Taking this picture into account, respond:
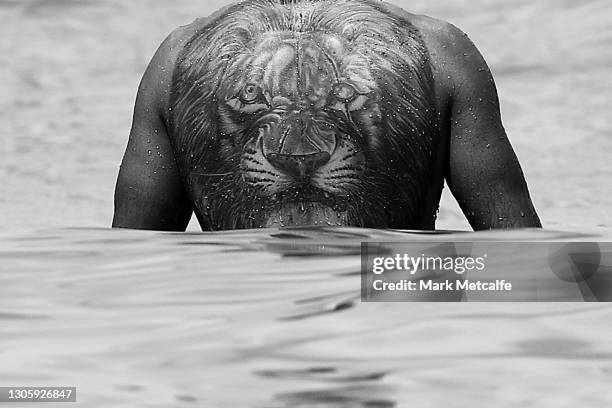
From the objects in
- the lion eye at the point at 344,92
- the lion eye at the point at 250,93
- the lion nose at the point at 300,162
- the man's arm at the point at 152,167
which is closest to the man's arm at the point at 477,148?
the lion eye at the point at 344,92

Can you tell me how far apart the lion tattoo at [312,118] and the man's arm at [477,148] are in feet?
0.25

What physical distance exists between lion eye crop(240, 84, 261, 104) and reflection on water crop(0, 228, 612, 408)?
42 centimetres

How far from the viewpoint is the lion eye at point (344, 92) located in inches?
152

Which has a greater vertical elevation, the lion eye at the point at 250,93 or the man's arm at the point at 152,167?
the lion eye at the point at 250,93

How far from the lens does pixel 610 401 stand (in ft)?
8.02

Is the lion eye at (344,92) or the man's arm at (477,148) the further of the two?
the man's arm at (477,148)

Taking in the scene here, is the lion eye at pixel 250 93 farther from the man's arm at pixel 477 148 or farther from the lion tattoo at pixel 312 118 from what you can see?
the man's arm at pixel 477 148

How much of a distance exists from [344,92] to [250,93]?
0.26m

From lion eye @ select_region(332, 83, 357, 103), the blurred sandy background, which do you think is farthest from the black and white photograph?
the blurred sandy background

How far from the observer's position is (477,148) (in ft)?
13.1

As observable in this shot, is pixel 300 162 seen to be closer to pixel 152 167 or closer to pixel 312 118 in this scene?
pixel 312 118

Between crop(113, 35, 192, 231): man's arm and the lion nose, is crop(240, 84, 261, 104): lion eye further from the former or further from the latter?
crop(113, 35, 192, 231): man's arm

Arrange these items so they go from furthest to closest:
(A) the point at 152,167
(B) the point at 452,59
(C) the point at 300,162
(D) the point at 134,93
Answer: (D) the point at 134,93, (A) the point at 152,167, (B) the point at 452,59, (C) the point at 300,162

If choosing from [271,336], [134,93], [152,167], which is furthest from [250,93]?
[134,93]
